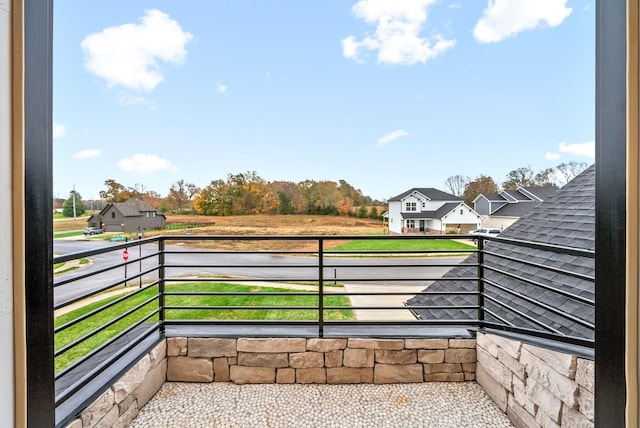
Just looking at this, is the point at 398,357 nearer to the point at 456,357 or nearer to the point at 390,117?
the point at 456,357

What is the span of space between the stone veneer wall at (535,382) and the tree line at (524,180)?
197 cm

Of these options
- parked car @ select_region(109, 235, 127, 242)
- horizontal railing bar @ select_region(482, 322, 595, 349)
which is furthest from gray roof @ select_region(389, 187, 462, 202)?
parked car @ select_region(109, 235, 127, 242)

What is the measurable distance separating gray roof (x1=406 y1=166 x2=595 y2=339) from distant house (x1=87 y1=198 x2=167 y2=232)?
2.29 m

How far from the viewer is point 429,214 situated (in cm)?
330

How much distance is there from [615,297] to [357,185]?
117 inches

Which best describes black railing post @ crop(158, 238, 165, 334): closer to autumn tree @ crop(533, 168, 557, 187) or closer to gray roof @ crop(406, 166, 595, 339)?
gray roof @ crop(406, 166, 595, 339)

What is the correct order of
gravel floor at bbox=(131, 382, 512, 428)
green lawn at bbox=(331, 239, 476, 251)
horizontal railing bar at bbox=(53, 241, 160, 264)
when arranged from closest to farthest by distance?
horizontal railing bar at bbox=(53, 241, 160, 264) < gravel floor at bbox=(131, 382, 512, 428) < green lawn at bbox=(331, 239, 476, 251)

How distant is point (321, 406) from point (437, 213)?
7.63 feet

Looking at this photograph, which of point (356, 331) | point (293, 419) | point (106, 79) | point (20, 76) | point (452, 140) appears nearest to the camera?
point (20, 76)

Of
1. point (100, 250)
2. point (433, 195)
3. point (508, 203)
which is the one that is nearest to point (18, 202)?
point (100, 250)

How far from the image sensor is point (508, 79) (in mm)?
3705

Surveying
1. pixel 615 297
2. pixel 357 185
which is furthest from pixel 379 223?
pixel 615 297

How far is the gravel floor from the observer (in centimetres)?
165

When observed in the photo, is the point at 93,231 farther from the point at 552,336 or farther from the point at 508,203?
the point at 508,203
